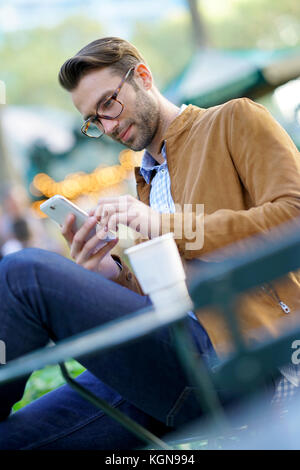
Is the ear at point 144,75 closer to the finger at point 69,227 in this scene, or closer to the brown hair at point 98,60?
the brown hair at point 98,60

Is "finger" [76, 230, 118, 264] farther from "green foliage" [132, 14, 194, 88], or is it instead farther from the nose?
"green foliage" [132, 14, 194, 88]

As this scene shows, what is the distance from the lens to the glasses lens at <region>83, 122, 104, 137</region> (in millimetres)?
2219

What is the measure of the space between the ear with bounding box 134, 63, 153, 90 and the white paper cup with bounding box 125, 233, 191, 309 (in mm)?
1160

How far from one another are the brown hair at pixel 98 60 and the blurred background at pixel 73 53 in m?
1.97

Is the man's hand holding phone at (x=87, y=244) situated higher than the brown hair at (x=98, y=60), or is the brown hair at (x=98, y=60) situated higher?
the brown hair at (x=98, y=60)

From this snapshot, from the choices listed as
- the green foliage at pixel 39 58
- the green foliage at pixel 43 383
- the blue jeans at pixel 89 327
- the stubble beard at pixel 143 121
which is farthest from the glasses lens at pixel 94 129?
the green foliage at pixel 39 58

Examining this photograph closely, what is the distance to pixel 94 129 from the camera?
224 centimetres

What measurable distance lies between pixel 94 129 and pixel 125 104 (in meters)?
0.15

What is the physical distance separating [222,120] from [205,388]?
39.1 inches

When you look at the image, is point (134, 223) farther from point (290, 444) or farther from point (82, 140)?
point (82, 140)

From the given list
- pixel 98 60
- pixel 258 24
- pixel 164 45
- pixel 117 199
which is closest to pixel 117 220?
pixel 117 199

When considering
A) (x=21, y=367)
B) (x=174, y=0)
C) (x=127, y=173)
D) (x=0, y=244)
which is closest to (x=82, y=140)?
(x=127, y=173)

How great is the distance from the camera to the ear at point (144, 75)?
2.22 meters

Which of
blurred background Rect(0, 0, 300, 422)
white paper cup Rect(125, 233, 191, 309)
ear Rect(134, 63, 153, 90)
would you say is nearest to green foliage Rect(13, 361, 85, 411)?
blurred background Rect(0, 0, 300, 422)
